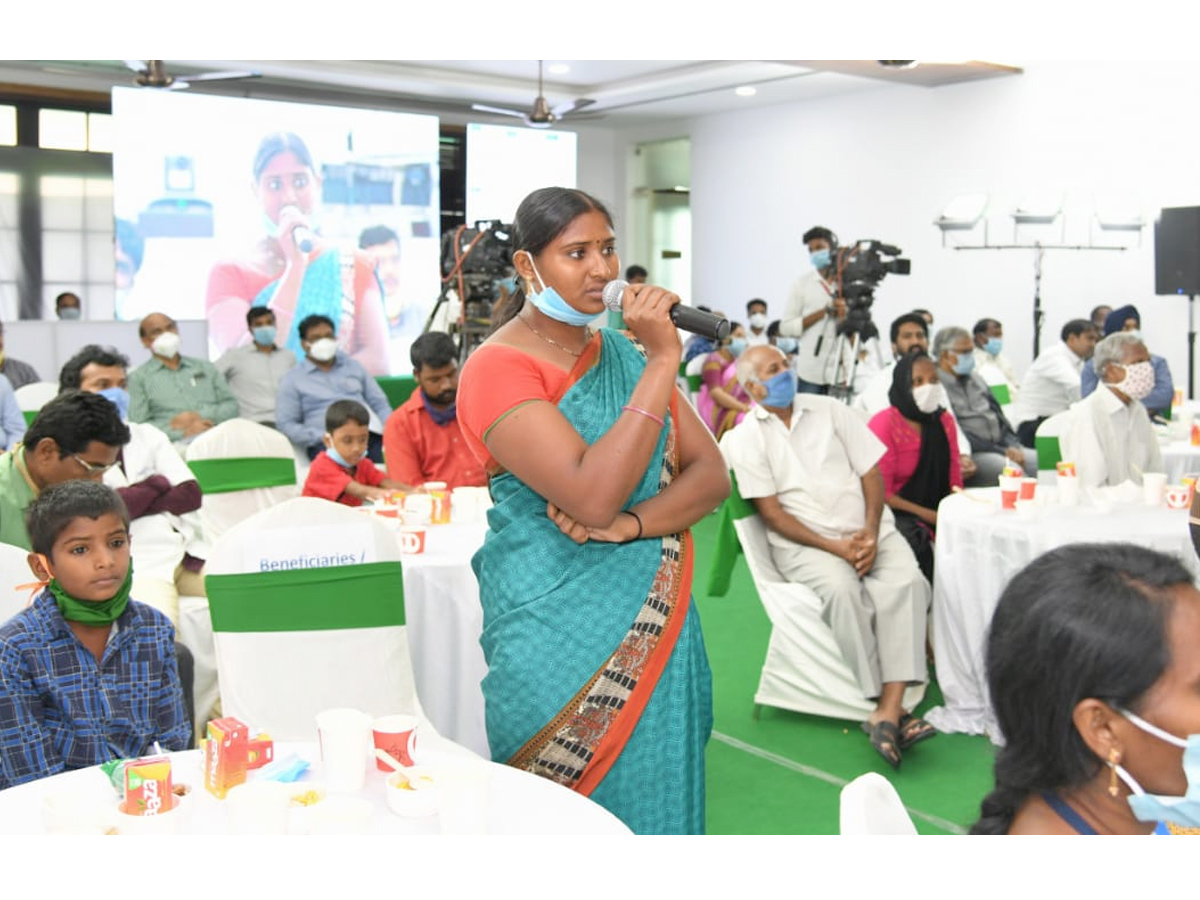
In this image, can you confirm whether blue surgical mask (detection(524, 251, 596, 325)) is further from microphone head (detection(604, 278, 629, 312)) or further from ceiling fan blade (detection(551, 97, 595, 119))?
ceiling fan blade (detection(551, 97, 595, 119))

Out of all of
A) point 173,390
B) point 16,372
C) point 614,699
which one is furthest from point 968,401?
point 16,372

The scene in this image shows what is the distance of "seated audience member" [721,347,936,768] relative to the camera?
4090 mm

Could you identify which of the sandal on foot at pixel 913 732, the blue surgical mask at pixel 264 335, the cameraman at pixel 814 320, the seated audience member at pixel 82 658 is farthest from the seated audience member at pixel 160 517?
the cameraman at pixel 814 320

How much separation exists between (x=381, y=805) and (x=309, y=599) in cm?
100

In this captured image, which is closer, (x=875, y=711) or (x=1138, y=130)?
(x=875, y=711)

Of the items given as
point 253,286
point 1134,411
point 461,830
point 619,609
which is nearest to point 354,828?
point 461,830

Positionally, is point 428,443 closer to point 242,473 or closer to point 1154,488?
point 242,473

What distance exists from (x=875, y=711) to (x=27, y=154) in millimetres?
10334

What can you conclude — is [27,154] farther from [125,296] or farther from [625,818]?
[625,818]

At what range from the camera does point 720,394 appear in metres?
8.66

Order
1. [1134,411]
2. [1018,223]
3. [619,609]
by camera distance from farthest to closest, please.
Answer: [1018,223] → [1134,411] → [619,609]

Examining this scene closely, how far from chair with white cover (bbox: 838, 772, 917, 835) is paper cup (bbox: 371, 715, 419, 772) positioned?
2.46 feet

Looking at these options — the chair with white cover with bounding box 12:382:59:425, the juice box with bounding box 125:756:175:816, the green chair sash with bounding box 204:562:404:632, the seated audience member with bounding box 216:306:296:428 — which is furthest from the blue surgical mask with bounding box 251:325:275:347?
the juice box with bounding box 125:756:175:816

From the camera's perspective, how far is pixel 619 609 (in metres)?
2.03
